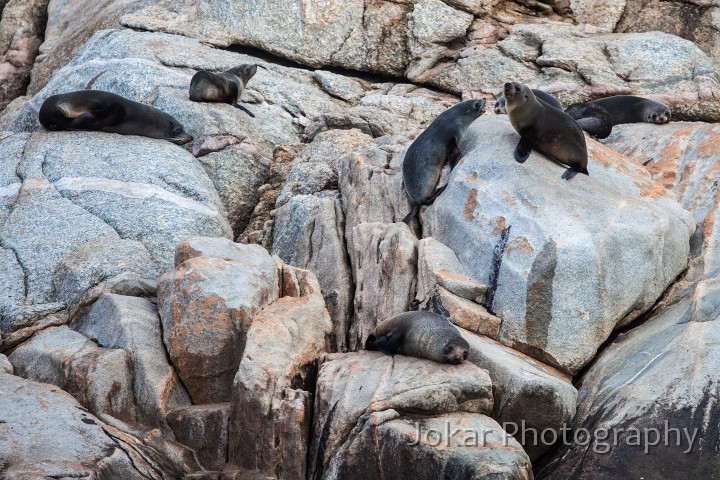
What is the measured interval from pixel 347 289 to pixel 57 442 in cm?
438

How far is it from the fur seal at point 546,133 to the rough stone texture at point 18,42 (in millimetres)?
13389

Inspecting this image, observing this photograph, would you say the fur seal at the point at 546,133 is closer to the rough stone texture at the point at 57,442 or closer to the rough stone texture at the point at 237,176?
the rough stone texture at the point at 237,176

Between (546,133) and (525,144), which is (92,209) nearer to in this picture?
(525,144)

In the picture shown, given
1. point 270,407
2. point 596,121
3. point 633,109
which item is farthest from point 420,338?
point 633,109

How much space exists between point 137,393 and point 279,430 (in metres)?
1.59

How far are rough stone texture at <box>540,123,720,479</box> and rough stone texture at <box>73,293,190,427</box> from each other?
12.2 ft

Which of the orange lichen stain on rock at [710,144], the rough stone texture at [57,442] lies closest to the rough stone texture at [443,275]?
the rough stone texture at [57,442]

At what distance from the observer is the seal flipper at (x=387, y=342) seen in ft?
31.3

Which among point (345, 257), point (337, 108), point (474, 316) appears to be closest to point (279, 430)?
point (474, 316)

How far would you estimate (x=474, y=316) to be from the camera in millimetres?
10000

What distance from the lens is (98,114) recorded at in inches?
564

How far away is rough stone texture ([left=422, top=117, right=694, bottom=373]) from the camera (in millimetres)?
10008

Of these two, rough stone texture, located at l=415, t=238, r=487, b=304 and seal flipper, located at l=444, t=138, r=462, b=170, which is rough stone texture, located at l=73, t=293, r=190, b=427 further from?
seal flipper, located at l=444, t=138, r=462, b=170

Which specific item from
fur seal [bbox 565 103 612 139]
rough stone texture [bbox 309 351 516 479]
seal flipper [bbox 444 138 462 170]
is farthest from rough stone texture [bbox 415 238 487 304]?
fur seal [bbox 565 103 612 139]
